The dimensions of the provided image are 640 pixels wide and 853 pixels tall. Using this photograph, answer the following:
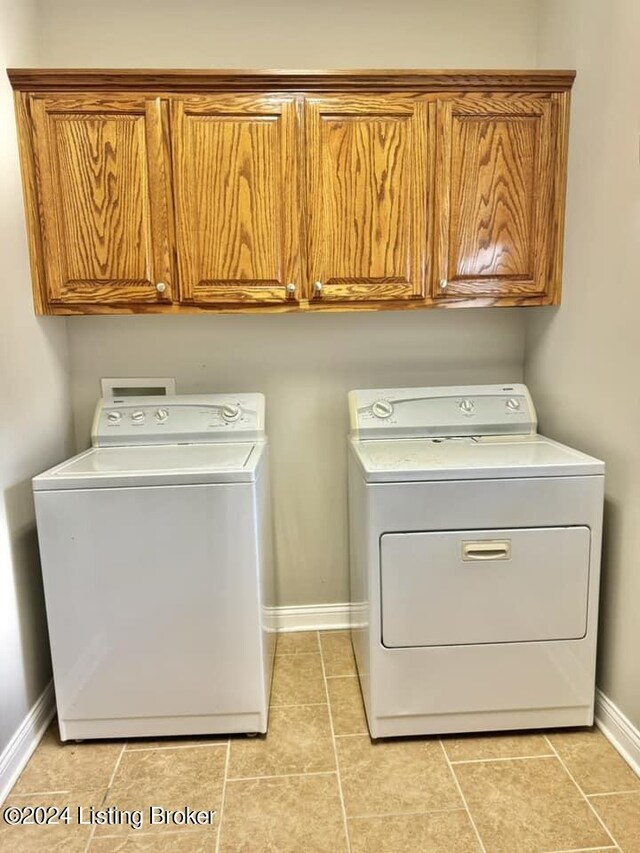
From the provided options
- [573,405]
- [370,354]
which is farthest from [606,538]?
[370,354]

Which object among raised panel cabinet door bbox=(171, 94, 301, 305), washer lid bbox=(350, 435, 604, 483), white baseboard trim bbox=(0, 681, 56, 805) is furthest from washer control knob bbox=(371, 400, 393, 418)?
white baseboard trim bbox=(0, 681, 56, 805)

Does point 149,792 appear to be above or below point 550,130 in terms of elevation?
below

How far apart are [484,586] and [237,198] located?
146 centimetres

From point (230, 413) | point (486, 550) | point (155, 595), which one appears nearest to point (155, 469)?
point (155, 595)

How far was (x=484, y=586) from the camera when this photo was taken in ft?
5.48

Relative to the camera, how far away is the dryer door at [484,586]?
165 cm

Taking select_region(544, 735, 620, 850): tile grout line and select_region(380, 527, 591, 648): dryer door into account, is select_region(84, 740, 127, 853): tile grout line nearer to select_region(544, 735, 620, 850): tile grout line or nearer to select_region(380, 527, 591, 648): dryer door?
select_region(380, 527, 591, 648): dryer door

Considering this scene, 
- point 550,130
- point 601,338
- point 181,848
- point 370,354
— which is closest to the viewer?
point 181,848

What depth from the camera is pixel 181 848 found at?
4.55ft

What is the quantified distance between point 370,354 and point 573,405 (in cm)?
78

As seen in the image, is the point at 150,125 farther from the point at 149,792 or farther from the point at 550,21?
the point at 149,792

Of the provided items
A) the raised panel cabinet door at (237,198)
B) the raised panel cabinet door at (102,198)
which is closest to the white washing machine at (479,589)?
the raised panel cabinet door at (237,198)

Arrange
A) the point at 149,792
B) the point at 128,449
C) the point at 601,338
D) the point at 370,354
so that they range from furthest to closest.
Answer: the point at 370,354 → the point at 128,449 → the point at 601,338 → the point at 149,792

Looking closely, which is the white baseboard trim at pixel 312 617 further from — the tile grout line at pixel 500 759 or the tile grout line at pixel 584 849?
the tile grout line at pixel 584 849
